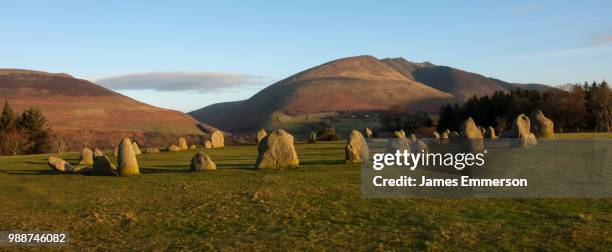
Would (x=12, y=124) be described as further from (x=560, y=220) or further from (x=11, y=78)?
(x=11, y=78)

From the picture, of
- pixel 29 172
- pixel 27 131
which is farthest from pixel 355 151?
pixel 27 131

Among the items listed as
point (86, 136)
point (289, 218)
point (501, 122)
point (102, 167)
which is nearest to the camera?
point (289, 218)

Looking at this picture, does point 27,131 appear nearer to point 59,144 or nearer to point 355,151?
point 59,144


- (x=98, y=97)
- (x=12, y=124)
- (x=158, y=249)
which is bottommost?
(x=158, y=249)

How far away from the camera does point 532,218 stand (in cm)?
1219

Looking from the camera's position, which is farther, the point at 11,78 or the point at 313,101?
the point at 313,101

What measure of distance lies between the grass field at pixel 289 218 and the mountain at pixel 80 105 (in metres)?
112

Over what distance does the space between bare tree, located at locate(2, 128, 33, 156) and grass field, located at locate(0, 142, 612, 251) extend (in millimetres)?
40199

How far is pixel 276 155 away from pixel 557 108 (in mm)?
50468

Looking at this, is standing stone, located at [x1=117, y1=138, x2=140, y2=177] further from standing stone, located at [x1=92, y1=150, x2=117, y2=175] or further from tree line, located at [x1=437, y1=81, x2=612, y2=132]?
tree line, located at [x1=437, y1=81, x2=612, y2=132]

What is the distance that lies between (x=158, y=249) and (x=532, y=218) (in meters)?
8.17

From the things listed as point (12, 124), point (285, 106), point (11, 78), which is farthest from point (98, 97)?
point (12, 124)

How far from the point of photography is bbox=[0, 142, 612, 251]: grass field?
34.6ft

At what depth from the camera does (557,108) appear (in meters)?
63.7
